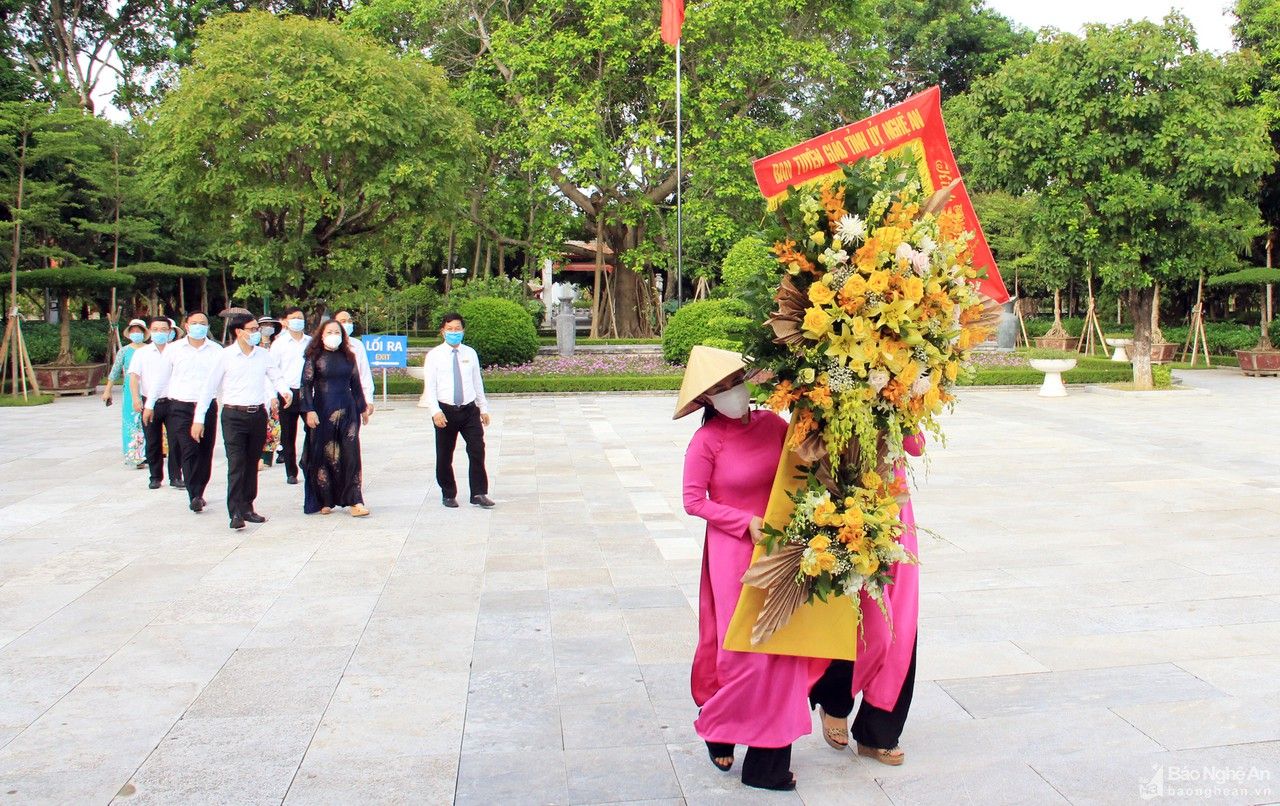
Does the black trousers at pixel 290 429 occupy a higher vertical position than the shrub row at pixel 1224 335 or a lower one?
lower

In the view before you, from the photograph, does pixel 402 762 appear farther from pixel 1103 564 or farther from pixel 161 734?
pixel 1103 564

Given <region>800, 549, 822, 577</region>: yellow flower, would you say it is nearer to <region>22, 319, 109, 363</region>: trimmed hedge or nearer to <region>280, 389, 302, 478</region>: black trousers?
<region>280, 389, 302, 478</region>: black trousers

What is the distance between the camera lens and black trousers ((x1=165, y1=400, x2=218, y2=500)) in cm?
834

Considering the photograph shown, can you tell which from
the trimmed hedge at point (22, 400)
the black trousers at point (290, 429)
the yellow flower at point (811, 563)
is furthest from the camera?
the trimmed hedge at point (22, 400)

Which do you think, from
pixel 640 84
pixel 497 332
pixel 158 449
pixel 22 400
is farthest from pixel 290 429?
pixel 640 84

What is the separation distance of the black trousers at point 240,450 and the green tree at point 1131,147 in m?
13.0

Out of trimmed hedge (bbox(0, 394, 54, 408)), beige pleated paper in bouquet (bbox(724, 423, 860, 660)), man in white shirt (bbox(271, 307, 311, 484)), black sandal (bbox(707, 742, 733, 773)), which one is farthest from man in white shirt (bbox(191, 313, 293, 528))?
trimmed hedge (bbox(0, 394, 54, 408))

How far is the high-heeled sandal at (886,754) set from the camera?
12.0 ft

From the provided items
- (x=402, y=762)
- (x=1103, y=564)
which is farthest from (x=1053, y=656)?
(x=402, y=762)

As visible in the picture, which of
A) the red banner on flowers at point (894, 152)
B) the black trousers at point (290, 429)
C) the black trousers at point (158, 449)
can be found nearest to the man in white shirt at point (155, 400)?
the black trousers at point (158, 449)

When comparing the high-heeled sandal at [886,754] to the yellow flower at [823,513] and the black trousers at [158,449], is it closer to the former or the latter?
the yellow flower at [823,513]

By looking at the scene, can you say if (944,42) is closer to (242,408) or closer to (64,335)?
(64,335)

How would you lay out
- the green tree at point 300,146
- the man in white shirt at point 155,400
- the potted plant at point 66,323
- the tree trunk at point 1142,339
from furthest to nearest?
1. the potted plant at point 66,323
2. the tree trunk at point 1142,339
3. the green tree at point 300,146
4. the man in white shirt at point 155,400

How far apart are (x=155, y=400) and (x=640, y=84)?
18949mm
